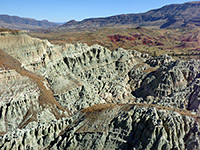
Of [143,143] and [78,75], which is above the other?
[78,75]

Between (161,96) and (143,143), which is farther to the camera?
(161,96)

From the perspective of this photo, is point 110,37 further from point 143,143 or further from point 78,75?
point 143,143

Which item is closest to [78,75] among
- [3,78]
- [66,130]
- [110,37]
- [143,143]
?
[3,78]

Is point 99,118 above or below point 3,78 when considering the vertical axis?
below

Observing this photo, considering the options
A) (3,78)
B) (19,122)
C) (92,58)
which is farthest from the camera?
(92,58)

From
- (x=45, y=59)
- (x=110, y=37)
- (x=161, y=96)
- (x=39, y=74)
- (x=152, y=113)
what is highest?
(x=110, y=37)

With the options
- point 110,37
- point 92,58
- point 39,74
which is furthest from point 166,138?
point 110,37

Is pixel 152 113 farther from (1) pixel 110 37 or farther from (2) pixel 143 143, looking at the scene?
(1) pixel 110 37

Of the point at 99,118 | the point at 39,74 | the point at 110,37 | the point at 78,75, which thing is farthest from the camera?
the point at 110,37

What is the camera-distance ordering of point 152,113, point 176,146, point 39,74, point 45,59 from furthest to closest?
point 45,59, point 39,74, point 152,113, point 176,146
